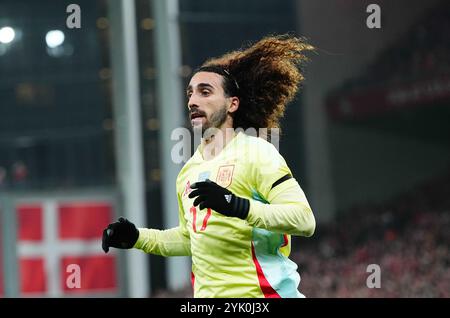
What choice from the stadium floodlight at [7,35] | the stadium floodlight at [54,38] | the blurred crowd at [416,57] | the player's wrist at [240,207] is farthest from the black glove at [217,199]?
the blurred crowd at [416,57]

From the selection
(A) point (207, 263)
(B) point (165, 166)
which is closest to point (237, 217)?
(A) point (207, 263)

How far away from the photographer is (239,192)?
4.19m

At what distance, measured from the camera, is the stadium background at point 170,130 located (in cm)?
1000

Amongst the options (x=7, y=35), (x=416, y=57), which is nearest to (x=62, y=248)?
(x=7, y=35)

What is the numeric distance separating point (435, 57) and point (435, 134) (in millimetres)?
1170

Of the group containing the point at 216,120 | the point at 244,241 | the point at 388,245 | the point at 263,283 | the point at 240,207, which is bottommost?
the point at 388,245

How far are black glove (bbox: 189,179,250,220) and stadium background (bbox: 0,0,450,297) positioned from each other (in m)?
4.22

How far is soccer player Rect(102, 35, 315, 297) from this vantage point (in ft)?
13.0

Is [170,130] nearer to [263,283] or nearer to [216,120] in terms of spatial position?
[216,120]

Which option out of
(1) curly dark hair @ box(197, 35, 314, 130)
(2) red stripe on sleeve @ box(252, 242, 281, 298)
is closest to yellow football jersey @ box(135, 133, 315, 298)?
(2) red stripe on sleeve @ box(252, 242, 281, 298)

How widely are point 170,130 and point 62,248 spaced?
5.17 feet

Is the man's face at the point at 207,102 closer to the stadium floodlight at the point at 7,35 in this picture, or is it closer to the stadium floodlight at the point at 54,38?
the stadium floodlight at the point at 54,38

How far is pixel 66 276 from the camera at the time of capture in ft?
33.2

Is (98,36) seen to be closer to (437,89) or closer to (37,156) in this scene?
(37,156)
